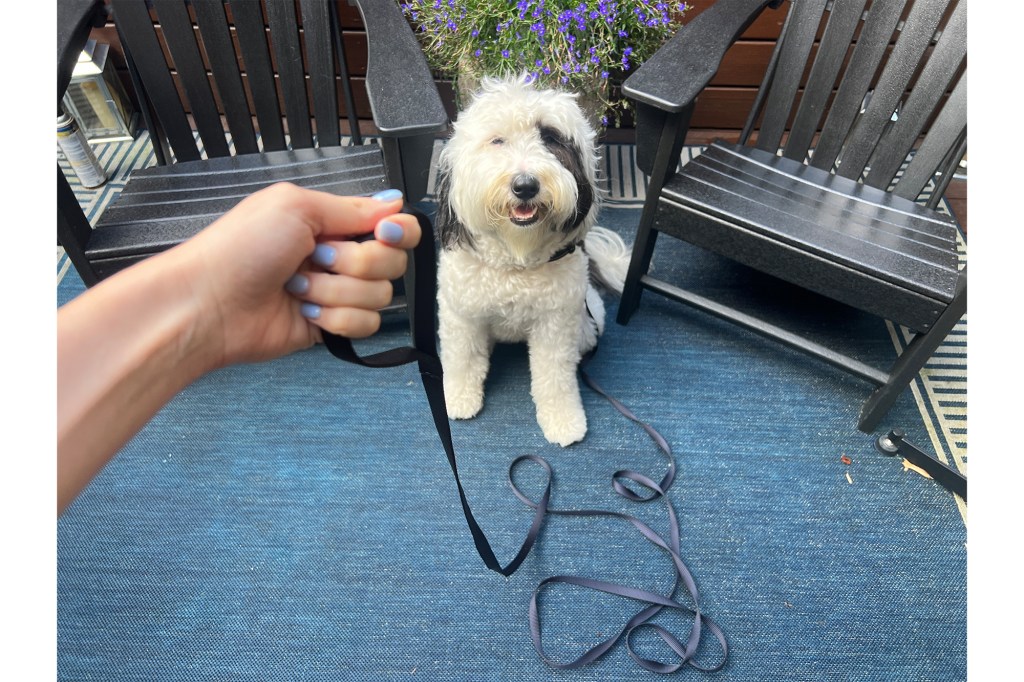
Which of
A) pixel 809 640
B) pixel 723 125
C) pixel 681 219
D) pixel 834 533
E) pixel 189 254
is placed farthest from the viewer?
pixel 723 125

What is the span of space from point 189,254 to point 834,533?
61.5 inches

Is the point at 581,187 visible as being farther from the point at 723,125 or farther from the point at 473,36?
the point at 723,125

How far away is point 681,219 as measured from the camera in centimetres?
153

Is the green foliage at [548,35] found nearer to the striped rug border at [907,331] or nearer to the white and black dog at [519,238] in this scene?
the striped rug border at [907,331]

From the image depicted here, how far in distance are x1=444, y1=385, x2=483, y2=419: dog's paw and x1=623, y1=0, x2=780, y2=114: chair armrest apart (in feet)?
2.93

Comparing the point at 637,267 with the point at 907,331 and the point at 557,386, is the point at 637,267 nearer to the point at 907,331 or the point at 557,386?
the point at 557,386

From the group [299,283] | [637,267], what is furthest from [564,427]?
[299,283]

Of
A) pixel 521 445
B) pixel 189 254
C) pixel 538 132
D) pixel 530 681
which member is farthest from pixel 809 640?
pixel 189 254

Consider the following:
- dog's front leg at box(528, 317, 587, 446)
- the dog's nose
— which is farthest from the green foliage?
dog's front leg at box(528, 317, 587, 446)

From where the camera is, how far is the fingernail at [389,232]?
0.76 meters

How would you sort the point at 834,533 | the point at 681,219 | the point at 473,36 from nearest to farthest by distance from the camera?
the point at 834,533 < the point at 681,219 < the point at 473,36

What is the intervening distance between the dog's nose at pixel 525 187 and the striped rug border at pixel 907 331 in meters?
0.30

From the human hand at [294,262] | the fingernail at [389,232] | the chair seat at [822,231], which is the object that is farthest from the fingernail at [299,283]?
the chair seat at [822,231]

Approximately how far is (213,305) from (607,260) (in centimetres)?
134
